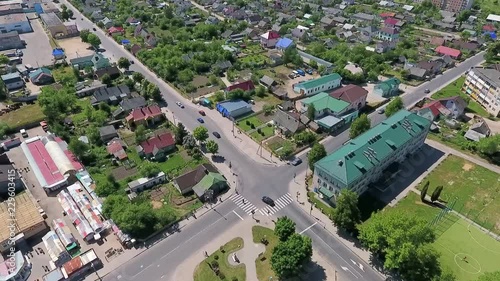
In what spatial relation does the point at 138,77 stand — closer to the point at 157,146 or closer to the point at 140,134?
the point at 140,134

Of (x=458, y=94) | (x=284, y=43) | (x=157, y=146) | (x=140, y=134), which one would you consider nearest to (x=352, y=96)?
(x=458, y=94)

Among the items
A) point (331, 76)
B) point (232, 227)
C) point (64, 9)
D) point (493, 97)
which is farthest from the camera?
point (64, 9)

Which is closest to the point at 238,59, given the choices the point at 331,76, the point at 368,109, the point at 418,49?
the point at 331,76

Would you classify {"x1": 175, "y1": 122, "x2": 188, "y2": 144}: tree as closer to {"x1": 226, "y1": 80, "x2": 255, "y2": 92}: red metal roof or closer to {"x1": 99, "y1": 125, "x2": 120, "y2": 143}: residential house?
{"x1": 99, "y1": 125, "x2": 120, "y2": 143}: residential house

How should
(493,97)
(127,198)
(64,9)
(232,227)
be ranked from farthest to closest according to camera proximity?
(64,9) → (493,97) → (127,198) → (232,227)

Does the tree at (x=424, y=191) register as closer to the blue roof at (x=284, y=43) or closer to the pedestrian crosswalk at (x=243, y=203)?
the pedestrian crosswalk at (x=243, y=203)

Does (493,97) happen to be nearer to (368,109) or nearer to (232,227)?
(368,109)
